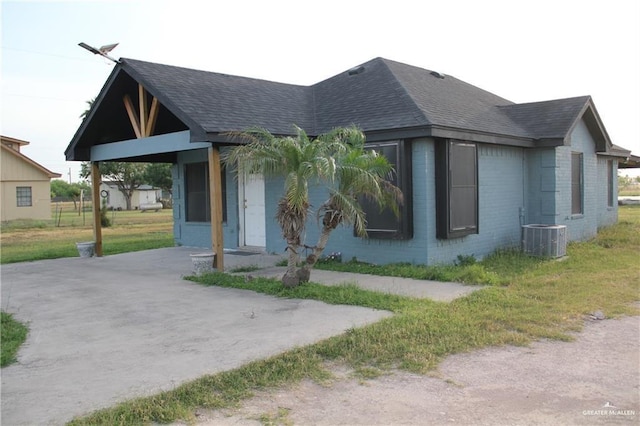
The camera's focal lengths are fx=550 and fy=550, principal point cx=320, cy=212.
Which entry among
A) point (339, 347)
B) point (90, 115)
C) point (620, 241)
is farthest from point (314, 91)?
point (339, 347)

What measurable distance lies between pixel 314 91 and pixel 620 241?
28.4 ft

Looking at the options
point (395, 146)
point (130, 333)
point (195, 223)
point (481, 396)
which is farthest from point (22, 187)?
point (481, 396)

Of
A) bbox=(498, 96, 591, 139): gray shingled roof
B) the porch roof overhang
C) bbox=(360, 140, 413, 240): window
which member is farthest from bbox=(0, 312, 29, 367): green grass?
bbox=(498, 96, 591, 139): gray shingled roof

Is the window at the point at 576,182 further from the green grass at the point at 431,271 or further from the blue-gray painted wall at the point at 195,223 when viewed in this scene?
the blue-gray painted wall at the point at 195,223

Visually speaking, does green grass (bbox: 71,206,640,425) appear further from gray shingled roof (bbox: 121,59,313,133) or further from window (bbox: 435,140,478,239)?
gray shingled roof (bbox: 121,59,313,133)

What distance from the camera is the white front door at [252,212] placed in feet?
43.4

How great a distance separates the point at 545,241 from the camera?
11.5m

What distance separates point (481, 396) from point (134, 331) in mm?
4010

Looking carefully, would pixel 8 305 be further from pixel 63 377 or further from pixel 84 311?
pixel 63 377

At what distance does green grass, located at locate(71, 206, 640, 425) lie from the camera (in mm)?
4363

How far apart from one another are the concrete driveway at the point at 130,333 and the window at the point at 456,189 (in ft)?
11.7

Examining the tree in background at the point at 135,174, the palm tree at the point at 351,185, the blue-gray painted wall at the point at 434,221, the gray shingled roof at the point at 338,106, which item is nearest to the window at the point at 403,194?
the blue-gray painted wall at the point at 434,221

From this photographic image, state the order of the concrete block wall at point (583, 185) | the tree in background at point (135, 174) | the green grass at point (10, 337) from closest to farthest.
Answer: the green grass at point (10, 337) → the concrete block wall at point (583, 185) → the tree in background at point (135, 174)

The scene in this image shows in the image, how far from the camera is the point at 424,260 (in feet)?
32.9
